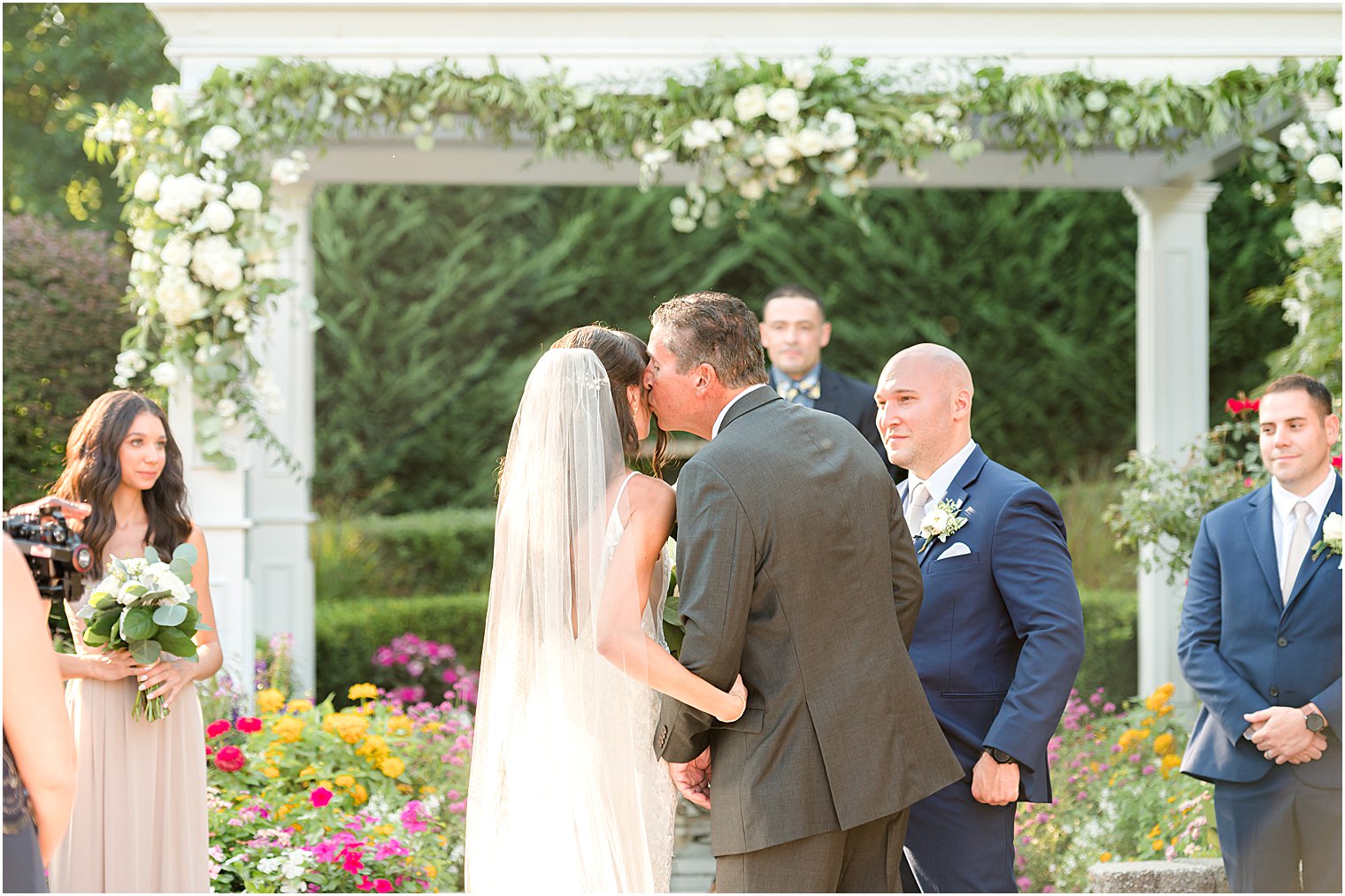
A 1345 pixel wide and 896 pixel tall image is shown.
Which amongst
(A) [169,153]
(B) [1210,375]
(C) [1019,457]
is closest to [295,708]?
(A) [169,153]

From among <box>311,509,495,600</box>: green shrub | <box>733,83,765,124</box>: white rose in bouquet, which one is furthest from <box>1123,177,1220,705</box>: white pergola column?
<box>311,509,495,600</box>: green shrub

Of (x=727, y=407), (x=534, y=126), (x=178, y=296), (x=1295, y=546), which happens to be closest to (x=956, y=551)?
(x=727, y=407)

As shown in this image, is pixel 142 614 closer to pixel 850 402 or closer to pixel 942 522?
pixel 942 522

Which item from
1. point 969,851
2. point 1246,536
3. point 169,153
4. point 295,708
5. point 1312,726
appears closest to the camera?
point 969,851

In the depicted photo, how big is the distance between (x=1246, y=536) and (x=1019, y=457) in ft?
26.3

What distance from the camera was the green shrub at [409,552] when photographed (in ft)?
33.8

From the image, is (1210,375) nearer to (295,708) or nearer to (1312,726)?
A: (1312,726)

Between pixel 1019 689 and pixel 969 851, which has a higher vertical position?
pixel 1019 689

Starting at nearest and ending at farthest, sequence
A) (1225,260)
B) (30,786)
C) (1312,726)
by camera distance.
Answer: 1. (30,786)
2. (1312,726)
3. (1225,260)

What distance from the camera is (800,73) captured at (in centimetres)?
557

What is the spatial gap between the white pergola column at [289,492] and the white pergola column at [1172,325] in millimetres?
4643

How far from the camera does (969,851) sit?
132 inches

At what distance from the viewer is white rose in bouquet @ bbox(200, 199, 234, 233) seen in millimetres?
5559

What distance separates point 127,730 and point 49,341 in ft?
11.3
